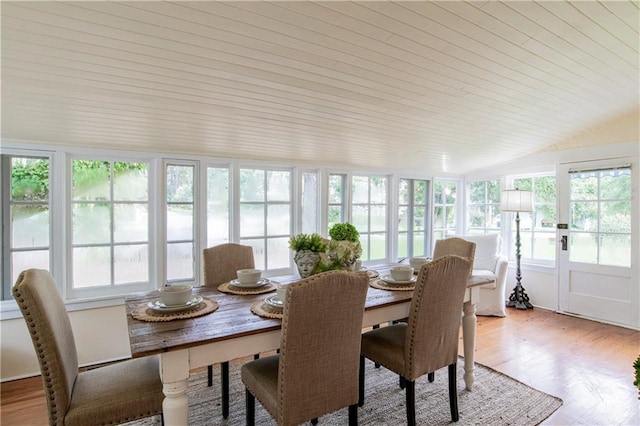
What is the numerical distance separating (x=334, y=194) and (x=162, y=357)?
2904 millimetres

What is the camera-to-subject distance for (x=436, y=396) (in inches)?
93.4

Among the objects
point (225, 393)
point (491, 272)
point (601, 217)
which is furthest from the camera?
point (491, 272)

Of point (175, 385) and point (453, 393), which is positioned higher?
point (175, 385)

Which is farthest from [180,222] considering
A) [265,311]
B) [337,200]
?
[265,311]

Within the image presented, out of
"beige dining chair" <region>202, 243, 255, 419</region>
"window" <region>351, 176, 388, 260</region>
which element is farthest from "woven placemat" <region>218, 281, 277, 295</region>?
"window" <region>351, 176, 388, 260</region>

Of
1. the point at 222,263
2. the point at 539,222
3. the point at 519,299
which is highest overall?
the point at 539,222

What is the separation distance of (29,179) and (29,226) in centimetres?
35

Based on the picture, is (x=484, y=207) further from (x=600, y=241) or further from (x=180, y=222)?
(x=180, y=222)

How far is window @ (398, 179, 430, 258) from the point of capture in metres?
4.60

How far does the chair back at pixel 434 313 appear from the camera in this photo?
6.04 ft

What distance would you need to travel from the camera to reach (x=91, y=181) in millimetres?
2848

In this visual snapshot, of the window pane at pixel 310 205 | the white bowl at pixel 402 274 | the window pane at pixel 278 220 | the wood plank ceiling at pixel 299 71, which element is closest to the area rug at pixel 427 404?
the white bowl at pixel 402 274

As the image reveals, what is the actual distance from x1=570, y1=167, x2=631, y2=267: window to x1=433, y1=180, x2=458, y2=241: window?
1.48 m

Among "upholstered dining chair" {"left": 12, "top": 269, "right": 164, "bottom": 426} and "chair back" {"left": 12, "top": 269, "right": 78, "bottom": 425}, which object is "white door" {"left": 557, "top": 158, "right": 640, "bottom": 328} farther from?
"chair back" {"left": 12, "top": 269, "right": 78, "bottom": 425}
